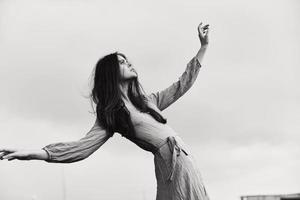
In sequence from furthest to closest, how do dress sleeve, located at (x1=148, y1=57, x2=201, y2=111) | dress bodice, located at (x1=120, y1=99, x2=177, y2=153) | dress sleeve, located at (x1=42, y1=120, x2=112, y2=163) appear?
dress sleeve, located at (x1=148, y1=57, x2=201, y2=111), dress bodice, located at (x1=120, y1=99, x2=177, y2=153), dress sleeve, located at (x1=42, y1=120, x2=112, y2=163)

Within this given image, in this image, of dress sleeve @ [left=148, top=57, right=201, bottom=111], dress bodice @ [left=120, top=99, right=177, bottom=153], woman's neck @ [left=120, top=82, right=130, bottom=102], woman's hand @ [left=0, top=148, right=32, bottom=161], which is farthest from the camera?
dress sleeve @ [left=148, top=57, right=201, bottom=111]

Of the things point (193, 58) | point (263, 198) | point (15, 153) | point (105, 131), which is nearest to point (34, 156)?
point (15, 153)

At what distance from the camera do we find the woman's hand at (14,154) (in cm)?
714

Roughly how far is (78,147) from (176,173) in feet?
3.32

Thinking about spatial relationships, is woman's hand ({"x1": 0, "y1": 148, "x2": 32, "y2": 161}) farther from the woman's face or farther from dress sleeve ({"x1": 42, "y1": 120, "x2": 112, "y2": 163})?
the woman's face

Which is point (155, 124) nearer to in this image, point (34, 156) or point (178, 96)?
point (178, 96)

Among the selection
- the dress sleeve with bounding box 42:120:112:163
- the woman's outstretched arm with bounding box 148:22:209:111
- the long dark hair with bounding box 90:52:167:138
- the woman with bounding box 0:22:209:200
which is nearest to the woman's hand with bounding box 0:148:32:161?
the woman with bounding box 0:22:209:200

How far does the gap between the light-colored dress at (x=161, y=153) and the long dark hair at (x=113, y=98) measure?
0.06 m

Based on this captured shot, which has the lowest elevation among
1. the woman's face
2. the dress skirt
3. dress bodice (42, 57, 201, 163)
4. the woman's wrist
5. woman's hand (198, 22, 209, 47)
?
the dress skirt

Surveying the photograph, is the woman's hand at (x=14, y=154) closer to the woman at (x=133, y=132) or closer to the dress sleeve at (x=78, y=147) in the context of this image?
the woman at (x=133, y=132)

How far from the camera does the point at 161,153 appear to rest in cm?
762

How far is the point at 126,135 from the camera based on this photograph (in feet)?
25.5

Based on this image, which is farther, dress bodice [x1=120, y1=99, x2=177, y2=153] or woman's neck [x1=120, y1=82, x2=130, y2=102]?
woman's neck [x1=120, y1=82, x2=130, y2=102]

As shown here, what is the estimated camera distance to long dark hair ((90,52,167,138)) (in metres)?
7.69
